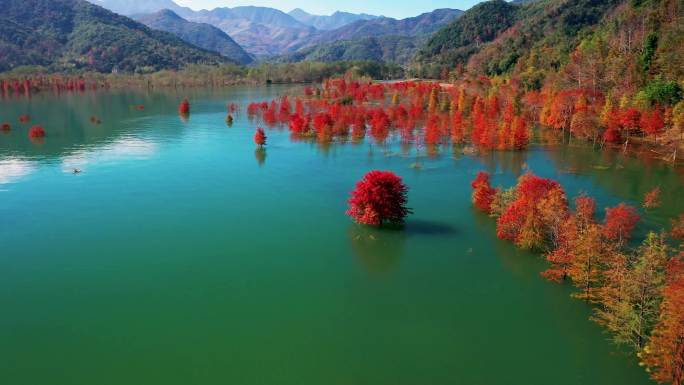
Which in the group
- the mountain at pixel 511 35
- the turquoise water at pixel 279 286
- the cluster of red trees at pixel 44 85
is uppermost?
the mountain at pixel 511 35

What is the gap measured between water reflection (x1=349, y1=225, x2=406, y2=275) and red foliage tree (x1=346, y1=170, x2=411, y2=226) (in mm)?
867

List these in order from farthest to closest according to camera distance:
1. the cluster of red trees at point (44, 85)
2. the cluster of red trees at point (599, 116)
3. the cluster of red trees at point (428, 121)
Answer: the cluster of red trees at point (44, 85)
the cluster of red trees at point (428, 121)
the cluster of red trees at point (599, 116)

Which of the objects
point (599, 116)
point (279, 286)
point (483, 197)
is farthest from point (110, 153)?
point (599, 116)

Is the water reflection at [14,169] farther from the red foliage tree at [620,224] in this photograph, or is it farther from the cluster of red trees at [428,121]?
the red foliage tree at [620,224]

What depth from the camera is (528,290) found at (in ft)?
89.4

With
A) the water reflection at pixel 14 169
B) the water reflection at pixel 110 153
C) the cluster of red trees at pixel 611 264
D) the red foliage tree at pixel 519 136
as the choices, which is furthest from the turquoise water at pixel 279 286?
the red foliage tree at pixel 519 136

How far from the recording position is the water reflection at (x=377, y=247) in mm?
30797

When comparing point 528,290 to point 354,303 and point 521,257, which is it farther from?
point 354,303

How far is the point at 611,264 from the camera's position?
26.1m

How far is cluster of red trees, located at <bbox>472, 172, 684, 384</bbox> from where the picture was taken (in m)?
18.9

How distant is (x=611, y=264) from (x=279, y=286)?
18.6 m

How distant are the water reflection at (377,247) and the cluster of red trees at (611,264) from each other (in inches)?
294

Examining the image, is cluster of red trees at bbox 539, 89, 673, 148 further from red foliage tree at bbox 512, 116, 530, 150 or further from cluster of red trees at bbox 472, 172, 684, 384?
cluster of red trees at bbox 472, 172, 684, 384

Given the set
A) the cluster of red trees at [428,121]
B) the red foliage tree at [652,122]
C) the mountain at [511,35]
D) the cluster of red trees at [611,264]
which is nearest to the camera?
the cluster of red trees at [611,264]
